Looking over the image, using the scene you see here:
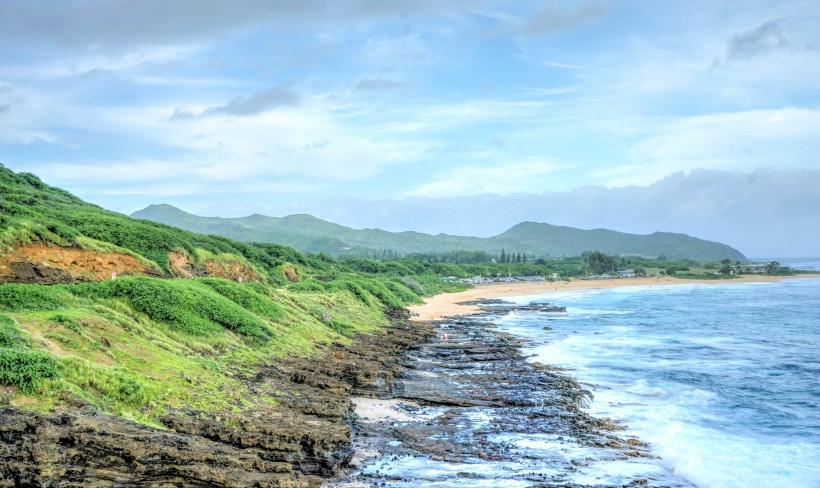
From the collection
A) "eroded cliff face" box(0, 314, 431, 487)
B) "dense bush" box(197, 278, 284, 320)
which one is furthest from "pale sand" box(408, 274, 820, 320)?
"eroded cliff face" box(0, 314, 431, 487)

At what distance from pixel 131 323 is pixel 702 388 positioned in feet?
88.0

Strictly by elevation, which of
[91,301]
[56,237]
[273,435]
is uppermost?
[56,237]

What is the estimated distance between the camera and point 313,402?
64.3 ft

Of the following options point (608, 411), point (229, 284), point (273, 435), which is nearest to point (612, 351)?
point (608, 411)

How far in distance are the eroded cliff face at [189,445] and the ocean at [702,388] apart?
7394mm

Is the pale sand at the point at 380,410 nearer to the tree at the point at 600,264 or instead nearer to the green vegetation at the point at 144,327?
the green vegetation at the point at 144,327

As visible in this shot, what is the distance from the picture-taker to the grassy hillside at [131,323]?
14391 mm

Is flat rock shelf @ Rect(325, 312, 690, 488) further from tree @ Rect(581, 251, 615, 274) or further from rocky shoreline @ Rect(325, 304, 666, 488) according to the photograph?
tree @ Rect(581, 251, 615, 274)

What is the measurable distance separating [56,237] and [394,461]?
2728cm

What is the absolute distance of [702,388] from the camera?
93.7 ft

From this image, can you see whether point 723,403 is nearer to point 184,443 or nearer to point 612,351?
point 612,351

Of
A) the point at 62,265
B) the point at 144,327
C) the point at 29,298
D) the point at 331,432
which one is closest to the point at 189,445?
the point at 331,432

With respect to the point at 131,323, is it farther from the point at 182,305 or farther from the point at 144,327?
the point at 182,305

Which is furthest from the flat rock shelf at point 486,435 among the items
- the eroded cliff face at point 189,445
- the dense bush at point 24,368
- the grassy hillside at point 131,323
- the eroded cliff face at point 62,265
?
the eroded cliff face at point 62,265
